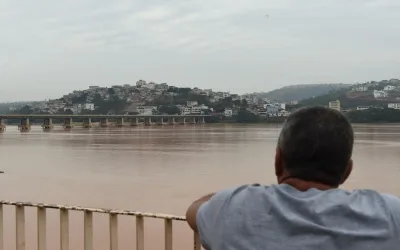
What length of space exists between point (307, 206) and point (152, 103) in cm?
11091

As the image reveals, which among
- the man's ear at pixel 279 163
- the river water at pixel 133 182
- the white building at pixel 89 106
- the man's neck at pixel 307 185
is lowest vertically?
the river water at pixel 133 182

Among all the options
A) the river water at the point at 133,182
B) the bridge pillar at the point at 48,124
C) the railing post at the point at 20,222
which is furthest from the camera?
the bridge pillar at the point at 48,124

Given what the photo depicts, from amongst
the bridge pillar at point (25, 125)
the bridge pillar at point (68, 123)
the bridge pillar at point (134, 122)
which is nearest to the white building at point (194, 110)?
the bridge pillar at point (134, 122)

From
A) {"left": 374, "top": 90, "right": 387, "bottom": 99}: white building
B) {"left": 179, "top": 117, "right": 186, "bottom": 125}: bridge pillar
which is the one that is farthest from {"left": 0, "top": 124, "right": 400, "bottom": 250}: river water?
{"left": 374, "top": 90, "right": 387, "bottom": 99}: white building

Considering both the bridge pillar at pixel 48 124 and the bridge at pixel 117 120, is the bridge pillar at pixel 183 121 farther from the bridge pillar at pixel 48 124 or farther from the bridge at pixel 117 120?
the bridge pillar at pixel 48 124

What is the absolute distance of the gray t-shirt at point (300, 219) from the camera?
107cm

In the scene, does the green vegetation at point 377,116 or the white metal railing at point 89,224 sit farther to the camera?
the green vegetation at point 377,116

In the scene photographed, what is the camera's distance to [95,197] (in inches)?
Result: 407

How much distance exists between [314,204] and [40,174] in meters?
14.8

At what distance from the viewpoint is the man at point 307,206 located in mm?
1077

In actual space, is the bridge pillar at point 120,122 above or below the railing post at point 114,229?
below

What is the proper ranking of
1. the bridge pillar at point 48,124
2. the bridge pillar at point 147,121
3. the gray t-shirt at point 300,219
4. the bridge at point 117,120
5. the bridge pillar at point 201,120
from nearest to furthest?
the gray t-shirt at point 300,219 → the bridge pillar at point 48,124 → the bridge at point 117,120 → the bridge pillar at point 147,121 → the bridge pillar at point 201,120

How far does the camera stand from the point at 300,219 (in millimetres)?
1089

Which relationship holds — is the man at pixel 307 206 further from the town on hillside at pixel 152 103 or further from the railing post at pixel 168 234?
the town on hillside at pixel 152 103
